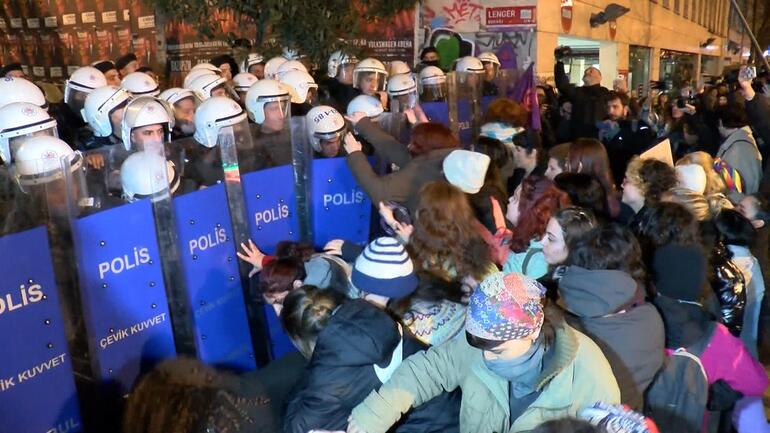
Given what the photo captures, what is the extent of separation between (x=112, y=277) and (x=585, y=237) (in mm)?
2287

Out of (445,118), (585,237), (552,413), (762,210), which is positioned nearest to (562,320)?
(552,413)

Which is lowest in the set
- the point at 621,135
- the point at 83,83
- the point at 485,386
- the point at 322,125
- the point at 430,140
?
the point at 485,386

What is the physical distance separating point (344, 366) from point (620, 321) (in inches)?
43.4

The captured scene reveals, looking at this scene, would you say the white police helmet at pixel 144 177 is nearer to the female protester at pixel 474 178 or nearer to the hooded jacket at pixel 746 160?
the female protester at pixel 474 178

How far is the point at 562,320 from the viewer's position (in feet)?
8.14

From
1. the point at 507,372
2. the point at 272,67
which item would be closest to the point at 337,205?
the point at 272,67

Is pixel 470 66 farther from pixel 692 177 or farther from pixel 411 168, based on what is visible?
pixel 692 177

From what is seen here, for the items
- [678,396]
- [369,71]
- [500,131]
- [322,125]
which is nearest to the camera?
[678,396]

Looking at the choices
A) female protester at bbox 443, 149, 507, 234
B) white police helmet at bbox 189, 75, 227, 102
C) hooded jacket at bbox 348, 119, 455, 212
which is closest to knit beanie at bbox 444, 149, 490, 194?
female protester at bbox 443, 149, 507, 234

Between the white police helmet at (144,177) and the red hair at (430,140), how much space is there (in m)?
1.92

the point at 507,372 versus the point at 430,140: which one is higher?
the point at 430,140

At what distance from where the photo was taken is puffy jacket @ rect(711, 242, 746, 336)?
4.05 meters

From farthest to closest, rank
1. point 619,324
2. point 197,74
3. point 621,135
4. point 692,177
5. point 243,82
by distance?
point 621,135 → point 243,82 → point 197,74 → point 692,177 → point 619,324

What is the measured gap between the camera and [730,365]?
3367mm
